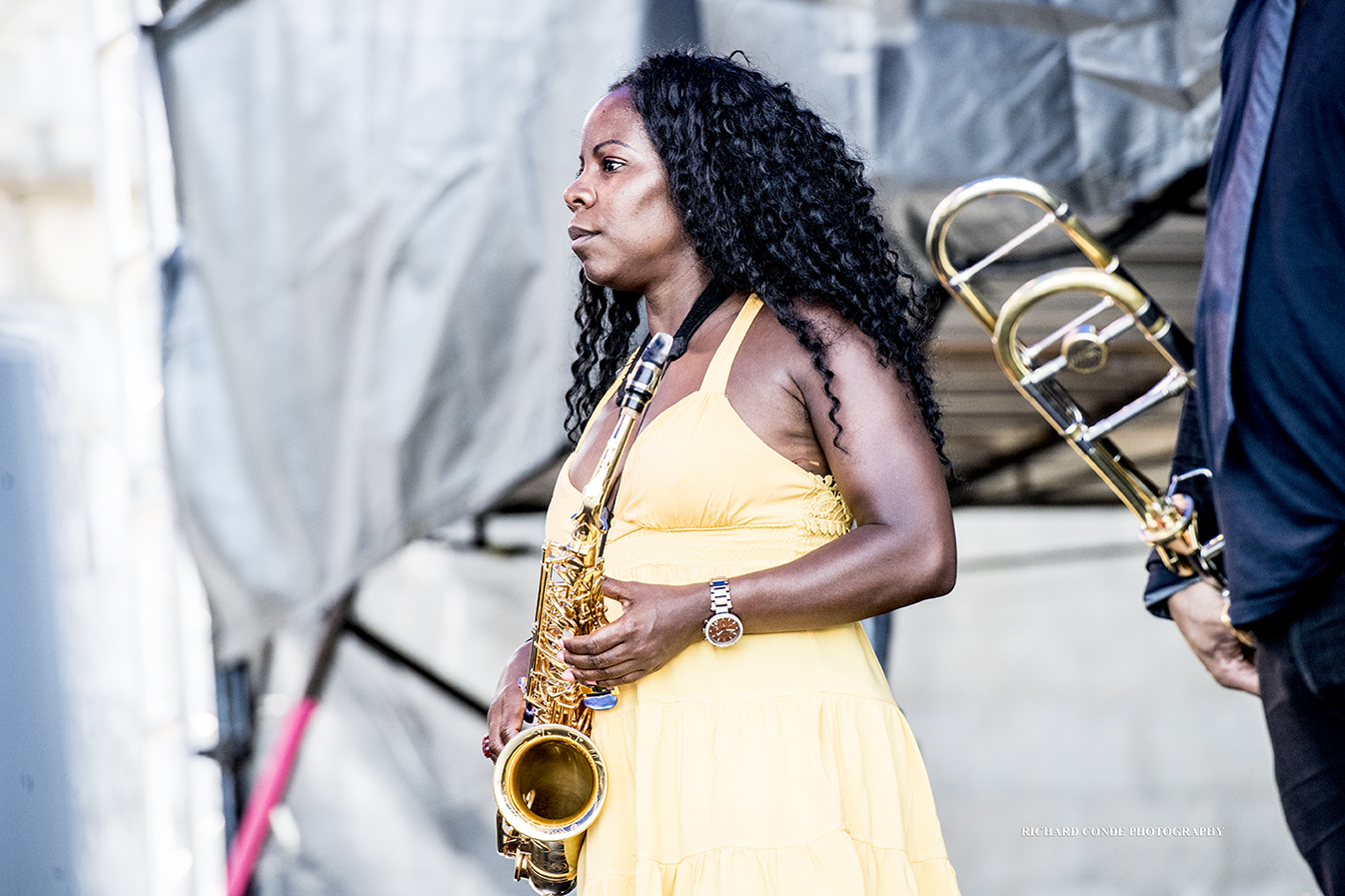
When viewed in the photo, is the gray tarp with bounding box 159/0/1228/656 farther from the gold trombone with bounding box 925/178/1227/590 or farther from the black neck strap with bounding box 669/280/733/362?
the black neck strap with bounding box 669/280/733/362

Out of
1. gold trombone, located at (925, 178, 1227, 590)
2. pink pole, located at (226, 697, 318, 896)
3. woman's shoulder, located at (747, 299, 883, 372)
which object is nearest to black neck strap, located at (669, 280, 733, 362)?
woman's shoulder, located at (747, 299, 883, 372)

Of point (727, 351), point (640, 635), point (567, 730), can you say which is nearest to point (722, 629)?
point (640, 635)

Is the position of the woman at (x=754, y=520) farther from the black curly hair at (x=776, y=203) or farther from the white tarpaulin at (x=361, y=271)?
the white tarpaulin at (x=361, y=271)

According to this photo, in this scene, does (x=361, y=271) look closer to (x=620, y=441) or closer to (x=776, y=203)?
(x=776, y=203)

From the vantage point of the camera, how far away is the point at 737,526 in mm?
1935

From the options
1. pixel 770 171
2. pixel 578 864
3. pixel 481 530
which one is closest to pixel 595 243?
pixel 770 171

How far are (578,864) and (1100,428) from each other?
131 centimetres

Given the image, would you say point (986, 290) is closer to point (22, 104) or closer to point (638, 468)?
point (638, 468)

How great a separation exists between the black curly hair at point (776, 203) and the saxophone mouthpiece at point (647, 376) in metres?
0.20

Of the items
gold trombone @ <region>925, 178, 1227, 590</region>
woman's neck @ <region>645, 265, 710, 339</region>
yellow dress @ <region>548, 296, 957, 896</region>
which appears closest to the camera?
yellow dress @ <region>548, 296, 957, 896</region>

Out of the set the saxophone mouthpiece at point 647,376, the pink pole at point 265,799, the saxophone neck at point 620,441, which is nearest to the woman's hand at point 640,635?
the saxophone neck at point 620,441

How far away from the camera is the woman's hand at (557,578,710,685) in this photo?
181cm

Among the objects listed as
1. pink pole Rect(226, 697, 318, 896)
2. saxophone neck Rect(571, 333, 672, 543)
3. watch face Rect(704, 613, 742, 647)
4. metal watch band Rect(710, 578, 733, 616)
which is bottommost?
pink pole Rect(226, 697, 318, 896)

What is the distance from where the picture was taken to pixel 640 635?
180 cm
